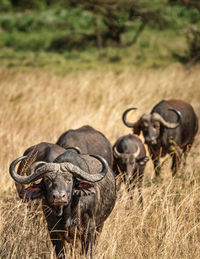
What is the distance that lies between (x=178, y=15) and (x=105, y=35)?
5.82m

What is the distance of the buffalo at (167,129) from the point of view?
8.68m

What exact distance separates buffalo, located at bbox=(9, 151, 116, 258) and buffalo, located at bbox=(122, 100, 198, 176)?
3496 mm

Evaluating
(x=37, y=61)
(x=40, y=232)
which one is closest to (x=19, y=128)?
(x=40, y=232)

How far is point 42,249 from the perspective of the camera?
499 cm

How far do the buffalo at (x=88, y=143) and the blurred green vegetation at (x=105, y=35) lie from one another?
13.2m

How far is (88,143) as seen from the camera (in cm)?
735

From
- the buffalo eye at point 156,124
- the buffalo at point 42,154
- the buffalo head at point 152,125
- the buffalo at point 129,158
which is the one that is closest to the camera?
the buffalo at point 42,154

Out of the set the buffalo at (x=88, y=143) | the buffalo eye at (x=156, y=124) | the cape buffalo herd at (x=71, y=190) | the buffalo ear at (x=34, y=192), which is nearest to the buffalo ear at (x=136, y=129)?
the buffalo eye at (x=156, y=124)

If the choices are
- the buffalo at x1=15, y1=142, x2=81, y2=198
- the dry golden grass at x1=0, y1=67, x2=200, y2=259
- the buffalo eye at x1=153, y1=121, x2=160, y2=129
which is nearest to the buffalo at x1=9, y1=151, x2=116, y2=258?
the dry golden grass at x1=0, y1=67, x2=200, y2=259

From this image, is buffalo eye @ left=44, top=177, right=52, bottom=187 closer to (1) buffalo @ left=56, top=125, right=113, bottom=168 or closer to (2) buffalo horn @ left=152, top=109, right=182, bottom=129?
(1) buffalo @ left=56, top=125, right=113, bottom=168

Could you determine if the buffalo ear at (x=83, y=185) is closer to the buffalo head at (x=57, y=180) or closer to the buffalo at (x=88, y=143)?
the buffalo head at (x=57, y=180)

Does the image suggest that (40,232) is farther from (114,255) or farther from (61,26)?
(61,26)

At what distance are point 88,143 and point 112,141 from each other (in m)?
2.26

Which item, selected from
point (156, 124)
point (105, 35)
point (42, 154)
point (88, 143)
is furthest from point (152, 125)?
point (105, 35)
